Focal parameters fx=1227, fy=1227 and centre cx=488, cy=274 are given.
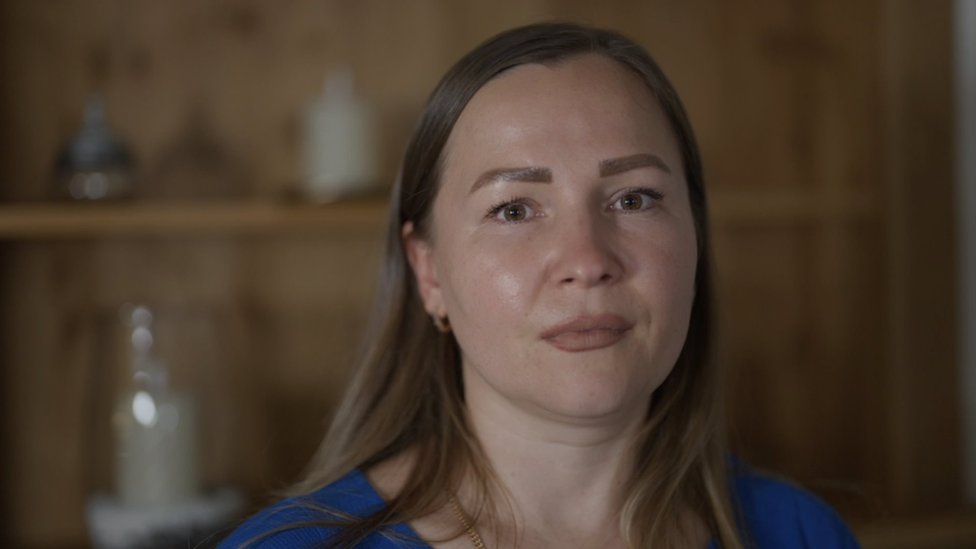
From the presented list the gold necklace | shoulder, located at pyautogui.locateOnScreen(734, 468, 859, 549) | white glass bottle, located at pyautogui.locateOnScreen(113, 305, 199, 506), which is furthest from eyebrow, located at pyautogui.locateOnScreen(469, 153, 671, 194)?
white glass bottle, located at pyautogui.locateOnScreen(113, 305, 199, 506)

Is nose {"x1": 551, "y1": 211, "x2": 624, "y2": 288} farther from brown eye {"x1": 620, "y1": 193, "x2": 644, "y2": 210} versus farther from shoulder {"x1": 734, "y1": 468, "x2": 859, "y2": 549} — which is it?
shoulder {"x1": 734, "y1": 468, "x2": 859, "y2": 549}

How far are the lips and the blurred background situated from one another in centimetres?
61

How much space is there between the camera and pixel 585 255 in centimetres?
105

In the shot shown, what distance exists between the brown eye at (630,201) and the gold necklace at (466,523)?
0.32 metres

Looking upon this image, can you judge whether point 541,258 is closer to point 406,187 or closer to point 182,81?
point 406,187

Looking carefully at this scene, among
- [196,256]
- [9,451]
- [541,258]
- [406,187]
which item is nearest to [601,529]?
[541,258]

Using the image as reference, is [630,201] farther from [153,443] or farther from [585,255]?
[153,443]

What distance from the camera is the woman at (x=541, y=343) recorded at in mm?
1073

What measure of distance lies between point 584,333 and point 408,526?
246 mm

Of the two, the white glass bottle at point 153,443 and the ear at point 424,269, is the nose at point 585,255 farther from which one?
the white glass bottle at point 153,443

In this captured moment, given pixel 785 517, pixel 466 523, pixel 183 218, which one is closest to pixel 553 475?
pixel 466 523

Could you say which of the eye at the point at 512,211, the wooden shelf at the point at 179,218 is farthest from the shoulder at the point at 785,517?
the wooden shelf at the point at 179,218

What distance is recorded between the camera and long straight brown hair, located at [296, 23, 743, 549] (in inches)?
45.7

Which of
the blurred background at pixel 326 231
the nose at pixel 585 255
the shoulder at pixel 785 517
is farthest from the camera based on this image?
the blurred background at pixel 326 231
